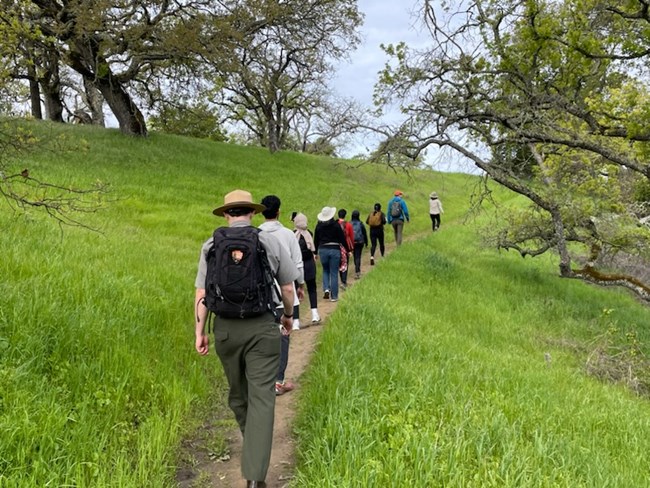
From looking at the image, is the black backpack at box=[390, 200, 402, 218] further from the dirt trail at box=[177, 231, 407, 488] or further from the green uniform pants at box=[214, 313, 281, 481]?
the green uniform pants at box=[214, 313, 281, 481]

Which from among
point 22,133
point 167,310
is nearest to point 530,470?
point 167,310

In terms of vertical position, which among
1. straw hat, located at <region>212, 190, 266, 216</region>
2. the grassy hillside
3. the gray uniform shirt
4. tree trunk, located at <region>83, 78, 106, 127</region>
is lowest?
the grassy hillside

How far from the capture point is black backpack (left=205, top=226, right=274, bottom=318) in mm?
3012

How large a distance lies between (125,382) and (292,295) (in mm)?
1744

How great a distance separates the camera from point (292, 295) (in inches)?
140

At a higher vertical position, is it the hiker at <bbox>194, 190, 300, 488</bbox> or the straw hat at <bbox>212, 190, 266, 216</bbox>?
the straw hat at <bbox>212, 190, 266, 216</bbox>

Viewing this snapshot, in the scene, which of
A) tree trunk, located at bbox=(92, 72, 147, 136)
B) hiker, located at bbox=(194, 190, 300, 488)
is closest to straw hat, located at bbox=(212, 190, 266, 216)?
hiker, located at bbox=(194, 190, 300, 488)

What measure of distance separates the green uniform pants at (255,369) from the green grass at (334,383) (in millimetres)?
376

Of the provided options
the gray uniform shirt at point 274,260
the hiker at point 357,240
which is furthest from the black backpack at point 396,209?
the gray uniform shirt at point 274,260

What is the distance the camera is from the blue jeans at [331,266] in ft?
28.1

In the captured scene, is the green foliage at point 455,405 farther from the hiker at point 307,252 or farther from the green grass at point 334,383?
the hiker at point 307,252

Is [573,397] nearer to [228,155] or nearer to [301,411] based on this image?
[301,411]

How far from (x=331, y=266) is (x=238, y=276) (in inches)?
226

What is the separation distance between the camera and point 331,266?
8.70 m
